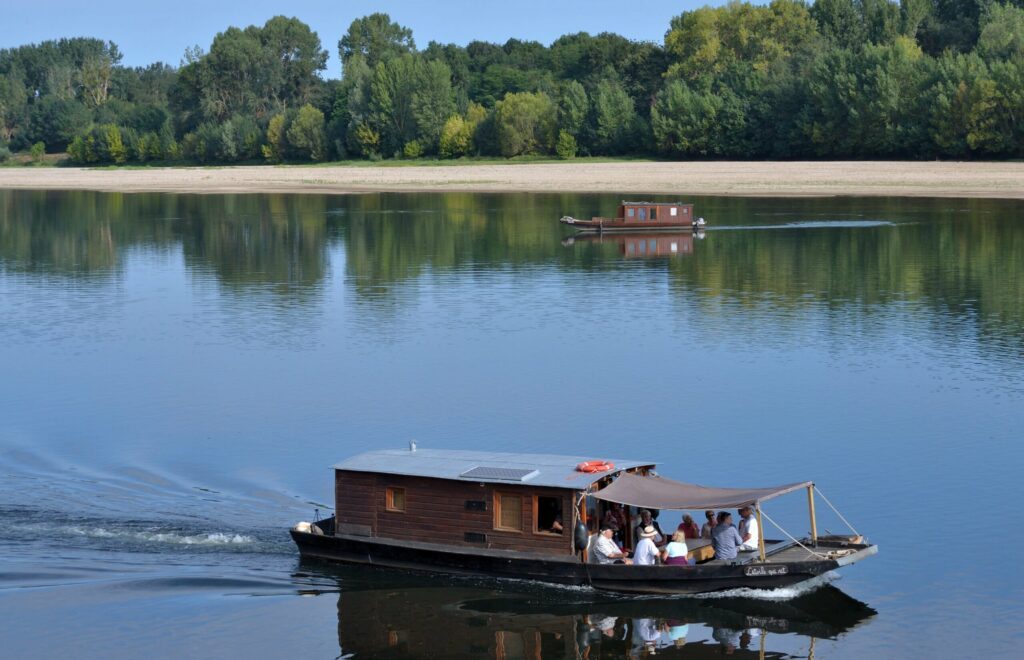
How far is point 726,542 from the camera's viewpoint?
26.9m

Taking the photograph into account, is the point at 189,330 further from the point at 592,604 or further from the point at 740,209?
the point at 740,209

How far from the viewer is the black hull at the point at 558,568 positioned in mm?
26344

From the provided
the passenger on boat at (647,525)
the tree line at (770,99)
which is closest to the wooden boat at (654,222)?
the tree line at (770,99)

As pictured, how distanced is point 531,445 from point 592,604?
9952mm

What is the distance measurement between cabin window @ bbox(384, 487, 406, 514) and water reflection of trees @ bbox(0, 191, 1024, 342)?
29874 mm

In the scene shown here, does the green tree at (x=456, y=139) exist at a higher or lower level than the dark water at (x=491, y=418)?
higher

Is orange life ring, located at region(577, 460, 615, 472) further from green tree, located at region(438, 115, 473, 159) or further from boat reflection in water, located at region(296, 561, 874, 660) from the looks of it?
green tree, located at region(438, 115, 473, 159)

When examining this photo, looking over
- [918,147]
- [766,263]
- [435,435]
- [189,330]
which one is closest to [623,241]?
[766,263]

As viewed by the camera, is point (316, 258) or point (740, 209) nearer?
point (316, 258)

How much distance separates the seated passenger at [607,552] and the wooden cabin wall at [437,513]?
544 mm

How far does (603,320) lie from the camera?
57.0 meters

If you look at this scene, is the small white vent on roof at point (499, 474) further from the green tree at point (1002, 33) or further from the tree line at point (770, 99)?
the green tree at point (1002, 33)

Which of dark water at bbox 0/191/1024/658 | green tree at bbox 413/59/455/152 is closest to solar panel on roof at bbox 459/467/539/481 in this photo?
dark water at bbox 0/191/1024/658

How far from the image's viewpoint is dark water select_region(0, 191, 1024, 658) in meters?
26.2
